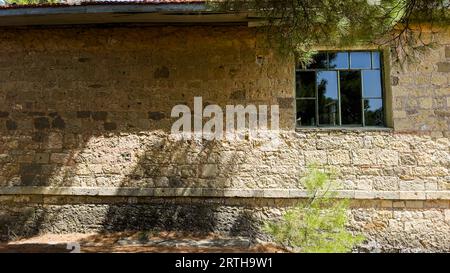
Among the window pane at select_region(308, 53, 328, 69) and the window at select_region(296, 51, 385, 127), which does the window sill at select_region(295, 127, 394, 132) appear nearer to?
the window at select_region(296, 51, 385, 127)

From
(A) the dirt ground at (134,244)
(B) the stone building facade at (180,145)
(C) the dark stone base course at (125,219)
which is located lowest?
(A) the dirt ground at (134,244)

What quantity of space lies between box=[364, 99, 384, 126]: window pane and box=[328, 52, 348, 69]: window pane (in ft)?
2.57

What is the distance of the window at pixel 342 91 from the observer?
20.8 feet

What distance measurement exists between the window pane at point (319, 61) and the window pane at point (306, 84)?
0.13 metres

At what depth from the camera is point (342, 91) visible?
636 centimetres

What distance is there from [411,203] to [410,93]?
6.14 ft

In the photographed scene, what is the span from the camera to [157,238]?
585cm

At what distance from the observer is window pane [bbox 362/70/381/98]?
6359mm

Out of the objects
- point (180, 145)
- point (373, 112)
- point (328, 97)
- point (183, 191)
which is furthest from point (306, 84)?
point (183, 191)

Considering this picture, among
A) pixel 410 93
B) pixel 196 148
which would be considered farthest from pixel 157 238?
pixel 410 93

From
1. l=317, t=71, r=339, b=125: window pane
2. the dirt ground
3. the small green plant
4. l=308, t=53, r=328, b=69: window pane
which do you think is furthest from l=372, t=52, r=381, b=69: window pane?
the dirt ground

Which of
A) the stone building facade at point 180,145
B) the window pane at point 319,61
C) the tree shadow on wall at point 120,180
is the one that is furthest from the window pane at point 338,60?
the tree shadow on wall at point 120,180

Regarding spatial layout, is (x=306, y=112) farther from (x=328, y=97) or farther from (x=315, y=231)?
(x=315, y=231)

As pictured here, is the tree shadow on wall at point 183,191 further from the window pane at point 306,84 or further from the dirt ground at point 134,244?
the window pane at point 306,84
